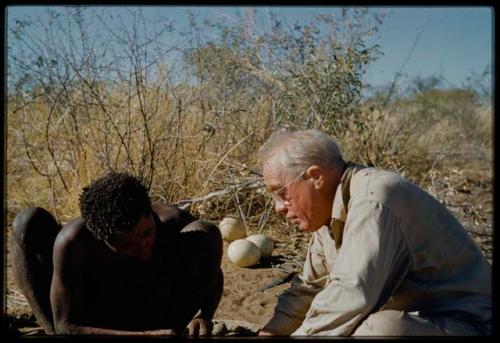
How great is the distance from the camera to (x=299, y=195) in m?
2.59

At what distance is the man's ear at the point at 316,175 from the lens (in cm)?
255

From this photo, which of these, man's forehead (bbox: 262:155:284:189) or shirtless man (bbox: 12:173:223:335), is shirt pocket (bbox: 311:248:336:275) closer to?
man's forehead (bbox: 262:155:284:189)

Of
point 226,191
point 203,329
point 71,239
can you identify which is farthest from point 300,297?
point 226,191

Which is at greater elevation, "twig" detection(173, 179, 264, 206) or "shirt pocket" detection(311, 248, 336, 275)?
"shirt pocket" detection(311, 248, 336, 275)

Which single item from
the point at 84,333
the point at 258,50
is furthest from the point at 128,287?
the point at 258,50

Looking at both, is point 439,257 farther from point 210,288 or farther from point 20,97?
point 20,97

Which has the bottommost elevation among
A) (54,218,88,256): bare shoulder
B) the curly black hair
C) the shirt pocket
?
the shirt pocket

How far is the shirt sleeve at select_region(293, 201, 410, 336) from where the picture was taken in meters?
2.23

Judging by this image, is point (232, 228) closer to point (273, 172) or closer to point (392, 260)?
point (273, 172)

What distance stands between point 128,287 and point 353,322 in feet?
3.85

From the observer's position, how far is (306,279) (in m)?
2.85

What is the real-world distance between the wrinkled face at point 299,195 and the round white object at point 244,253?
2.24m

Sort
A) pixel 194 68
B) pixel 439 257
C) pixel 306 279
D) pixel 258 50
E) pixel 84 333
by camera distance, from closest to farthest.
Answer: pixel 439 257
pixel 84 333
pixel 306 279
pixel 194 68
pixel 258 50

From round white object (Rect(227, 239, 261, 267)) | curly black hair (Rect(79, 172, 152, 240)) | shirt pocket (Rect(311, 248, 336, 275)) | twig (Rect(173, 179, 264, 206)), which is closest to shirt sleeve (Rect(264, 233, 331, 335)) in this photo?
shirt pocket (Rect(311, 248, 336, 275))
